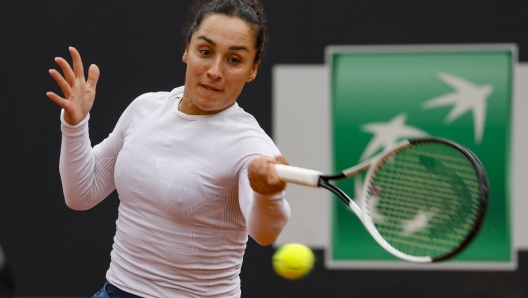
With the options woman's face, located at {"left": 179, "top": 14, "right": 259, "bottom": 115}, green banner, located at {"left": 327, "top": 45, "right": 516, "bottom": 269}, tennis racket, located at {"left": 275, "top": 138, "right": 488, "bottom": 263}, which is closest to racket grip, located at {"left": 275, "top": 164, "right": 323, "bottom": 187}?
tennis racket, located at {"left": 275, "top": 138, "right": 488, "bottom": 263}

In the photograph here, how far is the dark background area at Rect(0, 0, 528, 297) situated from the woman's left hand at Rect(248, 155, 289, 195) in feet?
8.08

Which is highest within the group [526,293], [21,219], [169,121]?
[169,121]

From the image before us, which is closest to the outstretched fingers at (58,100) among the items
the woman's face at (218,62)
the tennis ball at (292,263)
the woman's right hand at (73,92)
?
the woman's right hand at (73,92)

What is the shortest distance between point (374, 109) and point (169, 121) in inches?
88.1

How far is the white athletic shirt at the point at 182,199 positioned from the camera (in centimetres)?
203

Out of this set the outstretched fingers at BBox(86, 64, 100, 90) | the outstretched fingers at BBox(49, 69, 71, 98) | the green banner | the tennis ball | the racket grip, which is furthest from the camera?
the green banner

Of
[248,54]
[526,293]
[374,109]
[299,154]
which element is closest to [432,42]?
[374,109]

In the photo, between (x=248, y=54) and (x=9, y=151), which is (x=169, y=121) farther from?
(x=9, y=151)

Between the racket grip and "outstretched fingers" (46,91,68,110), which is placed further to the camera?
"outstretched fingers" (46,91,68,110)

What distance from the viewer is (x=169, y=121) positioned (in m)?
2.16

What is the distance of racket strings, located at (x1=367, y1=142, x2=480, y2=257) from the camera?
6.31 ft

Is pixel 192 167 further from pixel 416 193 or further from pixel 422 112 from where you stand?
pixel 422 112

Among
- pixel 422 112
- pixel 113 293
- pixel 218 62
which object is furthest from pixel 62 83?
pixel 422 112

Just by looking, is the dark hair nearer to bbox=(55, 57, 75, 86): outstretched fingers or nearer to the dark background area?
bbox=(55, 57, 75, 86): outstretched fingers
